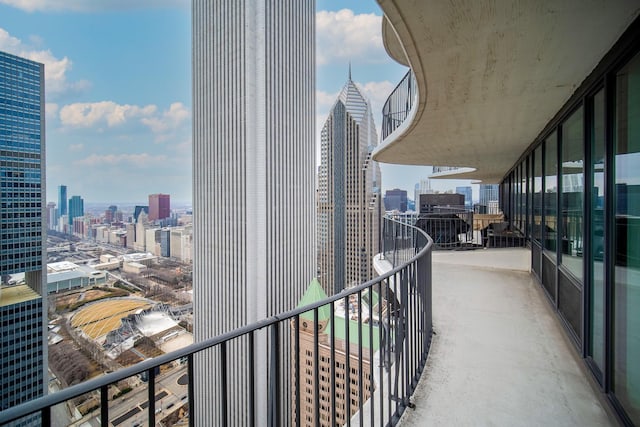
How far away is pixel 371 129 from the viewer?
44312mm

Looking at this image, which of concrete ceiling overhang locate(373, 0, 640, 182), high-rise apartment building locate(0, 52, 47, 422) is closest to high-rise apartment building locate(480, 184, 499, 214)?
concrete ceiling overhang locate(373, 0, 640, 182)

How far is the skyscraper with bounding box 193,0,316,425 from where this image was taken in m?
32.0

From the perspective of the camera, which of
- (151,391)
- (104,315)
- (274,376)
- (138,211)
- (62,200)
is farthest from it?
(138,211)

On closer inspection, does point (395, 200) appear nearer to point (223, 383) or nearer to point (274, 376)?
point (274, 376)

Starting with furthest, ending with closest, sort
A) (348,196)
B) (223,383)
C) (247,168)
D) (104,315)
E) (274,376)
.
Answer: (348,196) → (247,168) → (104,315) → (274,376) → (223,383)

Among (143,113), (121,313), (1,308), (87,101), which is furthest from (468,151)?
(143,113)

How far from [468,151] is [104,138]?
33238mm

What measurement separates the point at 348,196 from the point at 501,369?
143 ft

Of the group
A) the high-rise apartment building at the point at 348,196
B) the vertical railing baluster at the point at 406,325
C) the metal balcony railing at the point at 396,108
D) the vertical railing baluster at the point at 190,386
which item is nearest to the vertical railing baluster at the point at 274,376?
the vertical railing baluster at the point at 190,386

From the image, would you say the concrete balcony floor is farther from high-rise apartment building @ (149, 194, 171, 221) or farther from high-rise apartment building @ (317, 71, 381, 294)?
high-rise apartment building @ (317, 71, 381, 294)

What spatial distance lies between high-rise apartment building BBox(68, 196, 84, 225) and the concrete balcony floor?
20.8 meters

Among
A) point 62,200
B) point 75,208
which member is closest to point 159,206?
point 62,200

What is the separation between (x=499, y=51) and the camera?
2.31m

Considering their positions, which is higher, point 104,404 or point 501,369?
point 104,404
